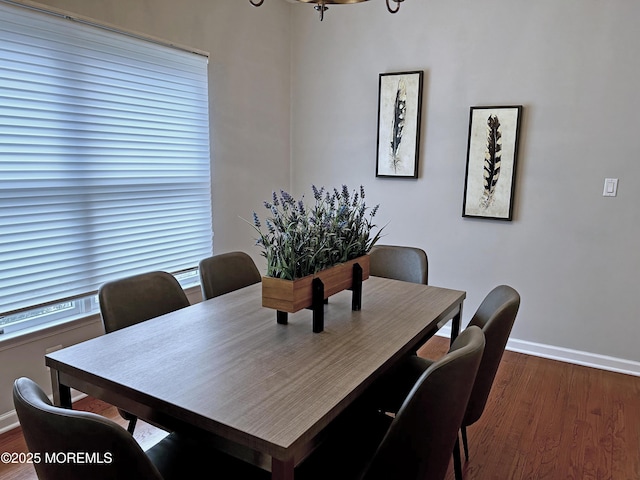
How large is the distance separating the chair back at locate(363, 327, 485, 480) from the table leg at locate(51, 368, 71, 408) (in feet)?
3.20

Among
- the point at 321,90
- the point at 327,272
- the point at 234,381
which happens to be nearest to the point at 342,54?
the point at 321,90

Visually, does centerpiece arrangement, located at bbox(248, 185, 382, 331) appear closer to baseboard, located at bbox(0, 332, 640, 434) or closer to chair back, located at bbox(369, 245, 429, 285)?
chair back, located at bbox(369, 245, 429, 285)

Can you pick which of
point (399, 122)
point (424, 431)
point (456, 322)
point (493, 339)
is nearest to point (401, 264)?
point (456, 322)

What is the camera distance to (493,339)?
1.62 meters

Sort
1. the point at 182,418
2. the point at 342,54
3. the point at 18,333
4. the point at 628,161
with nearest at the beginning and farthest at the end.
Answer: the point at 182,418
the point at 18,333
the point at 628,161
the point at 342,54

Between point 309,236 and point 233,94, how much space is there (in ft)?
7.31

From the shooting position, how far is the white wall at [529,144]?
9.84 ft

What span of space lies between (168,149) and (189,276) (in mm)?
907

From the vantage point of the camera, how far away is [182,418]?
116 cm

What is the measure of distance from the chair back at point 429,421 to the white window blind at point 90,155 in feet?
6.57

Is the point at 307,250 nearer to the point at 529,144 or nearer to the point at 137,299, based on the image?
the point at 137,299

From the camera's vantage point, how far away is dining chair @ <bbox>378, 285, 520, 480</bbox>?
5.31 ft

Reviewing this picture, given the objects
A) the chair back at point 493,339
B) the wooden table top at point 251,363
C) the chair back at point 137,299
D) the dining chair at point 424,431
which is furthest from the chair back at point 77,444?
the chair back at point 493,339

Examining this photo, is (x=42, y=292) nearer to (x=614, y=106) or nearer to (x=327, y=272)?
(x=327, y=272)
